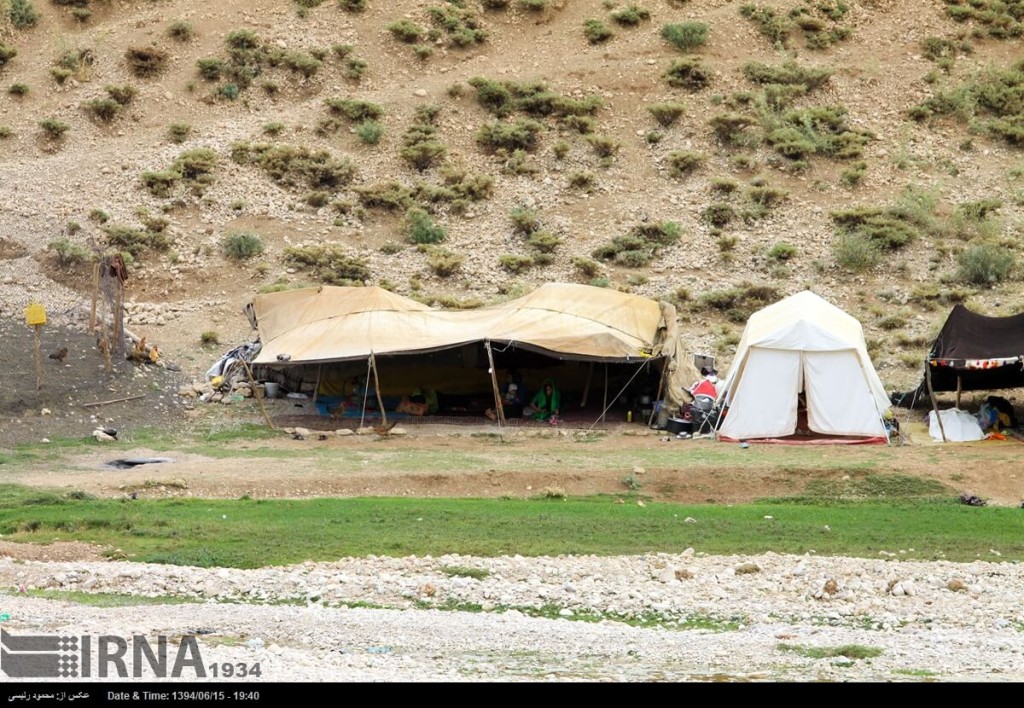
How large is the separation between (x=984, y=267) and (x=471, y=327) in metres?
18.0

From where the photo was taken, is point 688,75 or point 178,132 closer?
point 178,132

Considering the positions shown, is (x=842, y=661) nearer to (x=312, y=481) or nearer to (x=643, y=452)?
(x=312, y=481)

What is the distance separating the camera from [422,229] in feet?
144

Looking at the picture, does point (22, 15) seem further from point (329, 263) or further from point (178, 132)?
point (329, 263)

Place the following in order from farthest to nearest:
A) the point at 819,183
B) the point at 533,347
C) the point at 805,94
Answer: the point at 805,94 → the point at 819,183 → the point at 533,347

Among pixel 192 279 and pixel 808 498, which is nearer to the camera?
pixel 808 498

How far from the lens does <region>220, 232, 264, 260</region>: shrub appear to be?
41750 mm

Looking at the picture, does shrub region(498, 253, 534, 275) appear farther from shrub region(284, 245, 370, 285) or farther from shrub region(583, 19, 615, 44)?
shrub region(583, 19, 615, 44)

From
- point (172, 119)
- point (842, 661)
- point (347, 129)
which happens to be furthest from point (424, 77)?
point (842, 661)

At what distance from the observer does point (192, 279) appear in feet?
133

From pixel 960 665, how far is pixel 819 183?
3722 cm

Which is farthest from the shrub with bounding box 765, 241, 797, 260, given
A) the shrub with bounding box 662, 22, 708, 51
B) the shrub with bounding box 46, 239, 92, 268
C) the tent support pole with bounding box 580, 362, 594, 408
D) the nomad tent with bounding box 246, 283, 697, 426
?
the shrub with bounding box 46, 239, 92, 268

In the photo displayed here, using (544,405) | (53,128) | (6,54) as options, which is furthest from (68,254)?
(544,405)
